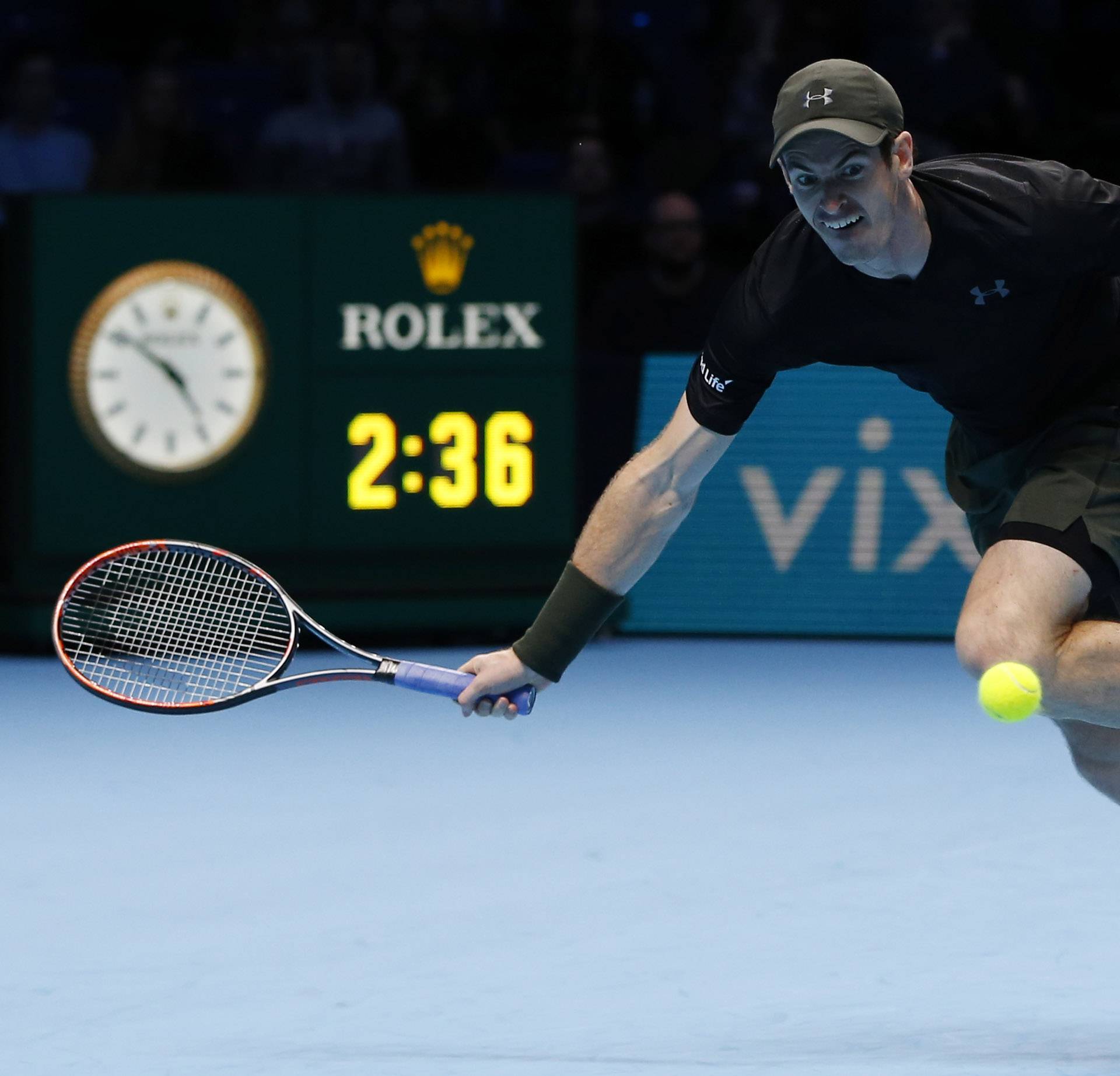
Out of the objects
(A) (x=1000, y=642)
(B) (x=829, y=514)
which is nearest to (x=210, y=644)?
(A) (x=1000, y=642)

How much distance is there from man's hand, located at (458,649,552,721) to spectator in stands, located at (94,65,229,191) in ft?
18.5

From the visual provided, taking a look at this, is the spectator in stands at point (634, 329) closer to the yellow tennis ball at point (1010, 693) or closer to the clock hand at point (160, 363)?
the clock hand at point (160, 363)

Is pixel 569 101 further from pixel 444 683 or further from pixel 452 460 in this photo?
pixel 444 683

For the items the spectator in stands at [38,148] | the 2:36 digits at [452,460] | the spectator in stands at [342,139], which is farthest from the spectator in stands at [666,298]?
the spectator in stands at [38,148]

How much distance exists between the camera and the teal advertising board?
8.16 m

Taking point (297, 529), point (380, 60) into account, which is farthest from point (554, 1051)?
point (380, 60)

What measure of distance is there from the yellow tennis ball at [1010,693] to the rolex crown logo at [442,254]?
4.98 m

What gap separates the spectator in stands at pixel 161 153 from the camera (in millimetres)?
9031

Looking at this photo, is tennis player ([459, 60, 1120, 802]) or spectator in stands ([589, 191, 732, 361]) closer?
tennis player ([459, 60, 1120, 802])

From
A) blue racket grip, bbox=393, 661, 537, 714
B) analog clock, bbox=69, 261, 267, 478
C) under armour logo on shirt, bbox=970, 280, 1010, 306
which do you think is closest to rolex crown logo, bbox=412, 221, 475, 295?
analog clock, bbox=69, 261, 267, 478

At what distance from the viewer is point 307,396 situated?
7.89 m

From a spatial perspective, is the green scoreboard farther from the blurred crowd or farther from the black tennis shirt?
the black tennis shirt

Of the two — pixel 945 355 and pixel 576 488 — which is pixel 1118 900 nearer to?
pixel 945 355

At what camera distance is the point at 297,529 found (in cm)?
791
